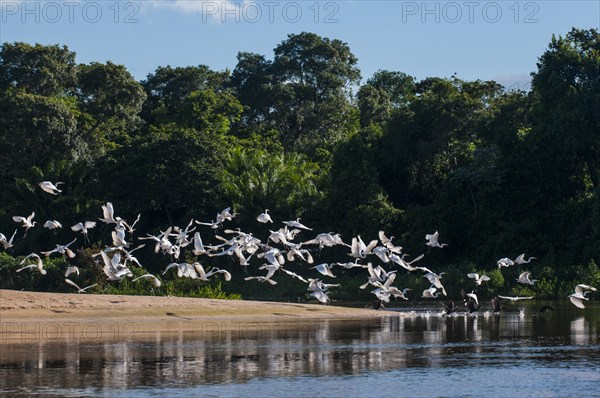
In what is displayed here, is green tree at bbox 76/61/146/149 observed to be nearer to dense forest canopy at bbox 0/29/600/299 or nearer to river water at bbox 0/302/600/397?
dense forest canopy at bbox 0/29/600/299

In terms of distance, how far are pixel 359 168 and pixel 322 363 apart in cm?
3517

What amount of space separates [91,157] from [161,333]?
37824 mm

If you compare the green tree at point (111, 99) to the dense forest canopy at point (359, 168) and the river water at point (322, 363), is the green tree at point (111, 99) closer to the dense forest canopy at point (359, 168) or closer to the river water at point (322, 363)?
the dense forest canopy at point (359, 168)

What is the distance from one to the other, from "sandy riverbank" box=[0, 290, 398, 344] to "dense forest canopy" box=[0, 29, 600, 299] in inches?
324

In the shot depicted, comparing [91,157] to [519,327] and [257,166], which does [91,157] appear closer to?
[257,166]

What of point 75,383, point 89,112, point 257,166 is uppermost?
point 89,112

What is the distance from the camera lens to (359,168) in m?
58.6

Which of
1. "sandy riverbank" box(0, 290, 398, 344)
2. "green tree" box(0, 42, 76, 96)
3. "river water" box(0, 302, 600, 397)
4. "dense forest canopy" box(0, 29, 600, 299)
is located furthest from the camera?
"green tree" box(0, 42, 76, 96)

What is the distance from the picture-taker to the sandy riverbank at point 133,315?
31.1 meters

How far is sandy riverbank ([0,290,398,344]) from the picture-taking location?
31094 mm

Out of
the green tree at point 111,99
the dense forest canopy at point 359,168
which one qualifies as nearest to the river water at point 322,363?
the dense forest canopy at point 359,168

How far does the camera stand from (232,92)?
8444 cm

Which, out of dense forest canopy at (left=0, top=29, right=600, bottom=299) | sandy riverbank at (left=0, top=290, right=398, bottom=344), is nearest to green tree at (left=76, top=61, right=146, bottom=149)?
dense forest canopy at (left=0, top=29, right=600, bottom=299)

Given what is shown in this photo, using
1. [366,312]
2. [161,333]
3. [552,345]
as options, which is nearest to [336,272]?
[366,312]
